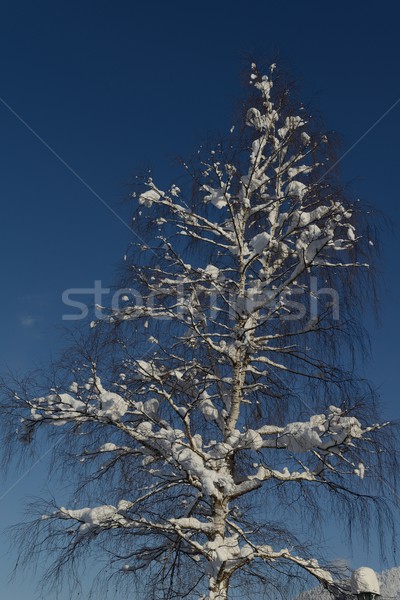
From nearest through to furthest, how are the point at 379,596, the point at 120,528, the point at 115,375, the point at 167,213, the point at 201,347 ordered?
the point at 379,596
the point at 120,528
the point at 115,375
the point at 201,347
the point at 167,213

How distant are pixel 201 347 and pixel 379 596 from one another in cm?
359

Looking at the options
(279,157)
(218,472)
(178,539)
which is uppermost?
(279,157)

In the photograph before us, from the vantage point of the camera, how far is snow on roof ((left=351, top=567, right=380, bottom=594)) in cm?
743

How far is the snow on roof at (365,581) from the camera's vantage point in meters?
7.43

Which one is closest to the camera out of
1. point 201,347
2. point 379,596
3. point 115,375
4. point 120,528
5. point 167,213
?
point 379,596

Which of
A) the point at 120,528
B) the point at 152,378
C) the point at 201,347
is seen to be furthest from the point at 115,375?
the point at 120,528

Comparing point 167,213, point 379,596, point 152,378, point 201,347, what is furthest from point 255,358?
point 379,596

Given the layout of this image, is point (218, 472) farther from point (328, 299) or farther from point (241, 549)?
point (328, 299)

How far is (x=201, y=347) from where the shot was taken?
364 inches

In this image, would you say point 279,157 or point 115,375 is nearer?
point 115,375

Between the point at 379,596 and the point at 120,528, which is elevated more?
the point at 120,528

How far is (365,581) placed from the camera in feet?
24.5

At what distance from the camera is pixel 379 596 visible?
744 centimetres

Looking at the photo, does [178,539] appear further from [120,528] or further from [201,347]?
[201,347]
